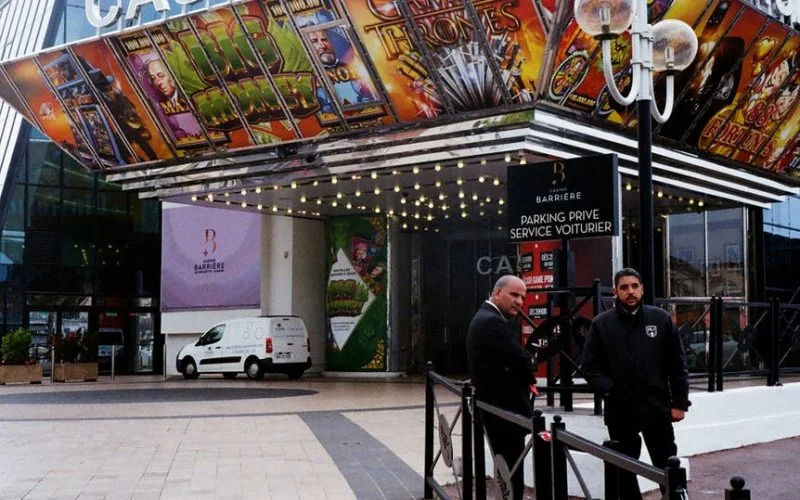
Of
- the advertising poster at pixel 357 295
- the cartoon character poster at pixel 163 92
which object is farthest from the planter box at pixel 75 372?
the cartoon character poster at pixel 163 92

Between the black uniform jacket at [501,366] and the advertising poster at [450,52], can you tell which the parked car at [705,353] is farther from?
the advertising poster at [450,52]

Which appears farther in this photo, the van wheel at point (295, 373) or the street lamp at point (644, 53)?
the van wheel at point (295, 373)

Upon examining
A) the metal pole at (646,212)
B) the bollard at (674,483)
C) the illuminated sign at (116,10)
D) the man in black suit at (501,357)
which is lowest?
the bollard at (674,483)

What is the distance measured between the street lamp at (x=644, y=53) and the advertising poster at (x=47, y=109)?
1821 centimetres

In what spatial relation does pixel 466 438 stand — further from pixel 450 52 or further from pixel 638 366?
pixel 450 52

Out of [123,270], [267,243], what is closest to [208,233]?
[267,243]

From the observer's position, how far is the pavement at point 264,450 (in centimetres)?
888

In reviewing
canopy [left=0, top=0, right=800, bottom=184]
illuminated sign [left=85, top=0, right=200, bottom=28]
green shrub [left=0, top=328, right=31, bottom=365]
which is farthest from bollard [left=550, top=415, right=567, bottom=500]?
green shrub [left=0, top=328, right=31, bottom=365]

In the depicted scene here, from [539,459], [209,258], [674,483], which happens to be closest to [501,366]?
[539,459]

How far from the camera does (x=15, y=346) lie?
28.9 meters

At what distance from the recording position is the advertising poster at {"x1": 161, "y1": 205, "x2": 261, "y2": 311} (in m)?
30.8

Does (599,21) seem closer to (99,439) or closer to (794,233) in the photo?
(99,439)

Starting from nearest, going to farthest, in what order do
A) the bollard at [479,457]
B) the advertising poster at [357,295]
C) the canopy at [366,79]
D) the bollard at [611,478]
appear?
the bollard at [611,478] → the bollard at [479,457] → the canopy at [366,79] → the advertising poster at [357,295]

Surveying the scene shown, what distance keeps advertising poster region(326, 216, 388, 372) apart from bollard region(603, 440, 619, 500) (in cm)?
2483
